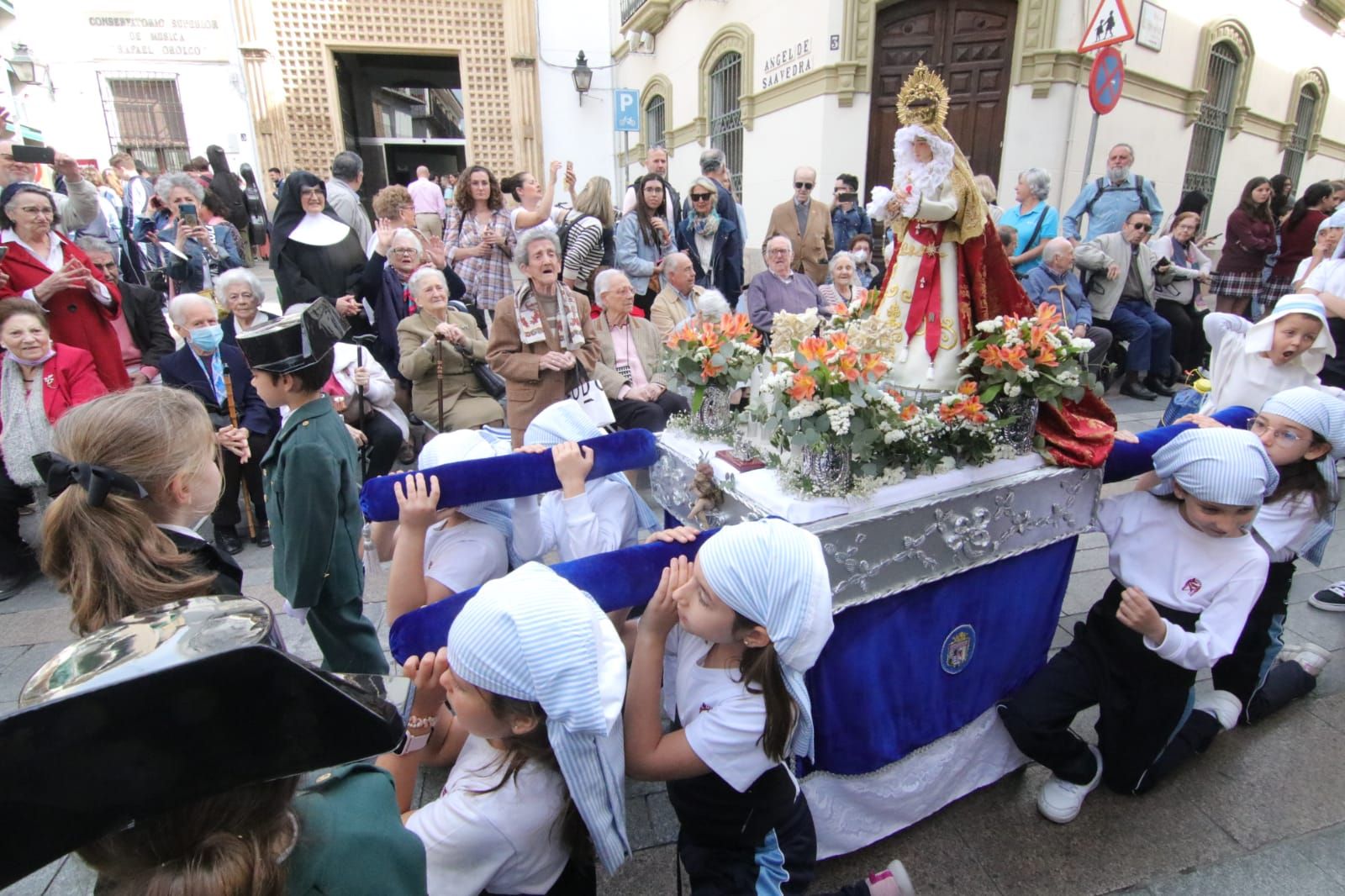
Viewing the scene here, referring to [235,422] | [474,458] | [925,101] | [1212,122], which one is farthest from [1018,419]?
[1212,122]

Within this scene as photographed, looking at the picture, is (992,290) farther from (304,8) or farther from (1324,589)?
(304,8)

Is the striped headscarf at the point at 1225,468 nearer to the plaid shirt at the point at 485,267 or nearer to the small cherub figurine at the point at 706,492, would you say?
the small cherub figurine at the point at 706,492

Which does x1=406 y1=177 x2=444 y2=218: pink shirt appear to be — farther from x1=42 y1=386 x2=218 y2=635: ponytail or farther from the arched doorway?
x1=42 y1=386 x2=218 y2=635: ponytail

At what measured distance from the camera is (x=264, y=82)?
43.0 ft

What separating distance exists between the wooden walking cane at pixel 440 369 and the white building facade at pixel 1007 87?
555cm

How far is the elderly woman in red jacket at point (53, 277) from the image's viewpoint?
13.6ft

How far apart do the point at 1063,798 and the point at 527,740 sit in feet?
5.79

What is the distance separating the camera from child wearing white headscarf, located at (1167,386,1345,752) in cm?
221

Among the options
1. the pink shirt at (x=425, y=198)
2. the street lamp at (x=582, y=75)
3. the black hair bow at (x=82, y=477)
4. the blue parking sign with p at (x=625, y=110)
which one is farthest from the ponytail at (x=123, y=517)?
the street lamp at (x=582, y=75)

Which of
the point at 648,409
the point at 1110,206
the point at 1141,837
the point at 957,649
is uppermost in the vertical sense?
the point at 1110,206

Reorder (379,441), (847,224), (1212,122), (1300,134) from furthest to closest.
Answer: (1300,134) → (1212,122) → (847,224) → (379,441)

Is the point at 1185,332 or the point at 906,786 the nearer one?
the point at 906,786

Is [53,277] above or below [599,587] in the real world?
above

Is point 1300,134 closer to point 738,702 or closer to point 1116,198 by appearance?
point 1116,198
